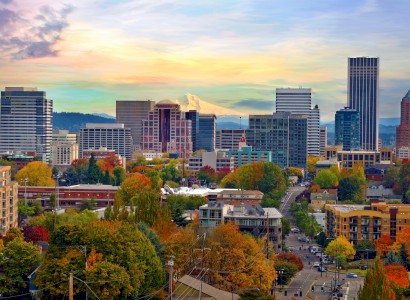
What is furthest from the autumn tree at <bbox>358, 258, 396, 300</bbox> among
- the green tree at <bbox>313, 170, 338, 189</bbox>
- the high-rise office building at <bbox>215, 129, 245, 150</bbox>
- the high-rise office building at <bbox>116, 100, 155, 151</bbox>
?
the high-rise office building at <bbox>116, 100, 155, 151</bbox>

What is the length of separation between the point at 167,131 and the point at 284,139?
4343 cm

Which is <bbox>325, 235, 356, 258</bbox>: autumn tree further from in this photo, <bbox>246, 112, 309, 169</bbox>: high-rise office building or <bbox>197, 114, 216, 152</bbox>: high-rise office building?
<bbox>197, 114, 216, 152</bbox>: high-rise office building

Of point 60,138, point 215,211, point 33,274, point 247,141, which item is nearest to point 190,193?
point 215,211

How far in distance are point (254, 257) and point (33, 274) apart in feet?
28.0

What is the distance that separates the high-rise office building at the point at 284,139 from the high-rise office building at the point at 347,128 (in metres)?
52.2

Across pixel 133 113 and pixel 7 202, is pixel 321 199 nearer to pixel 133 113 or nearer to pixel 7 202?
pixel 7 202

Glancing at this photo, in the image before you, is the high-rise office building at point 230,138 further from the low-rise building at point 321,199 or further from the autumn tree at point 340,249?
the autumn tree at point 340,249

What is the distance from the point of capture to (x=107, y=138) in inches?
6752

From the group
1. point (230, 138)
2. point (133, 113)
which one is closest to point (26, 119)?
point (230, 138)

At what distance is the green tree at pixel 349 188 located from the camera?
80.7m

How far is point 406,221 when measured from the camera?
5488 centimetres

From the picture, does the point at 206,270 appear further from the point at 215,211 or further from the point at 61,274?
the point at 215,211

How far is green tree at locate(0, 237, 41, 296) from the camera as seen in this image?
3528 centimetres

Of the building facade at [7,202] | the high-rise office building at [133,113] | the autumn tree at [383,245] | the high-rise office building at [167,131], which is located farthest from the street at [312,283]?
the high-rise office building at [133,113]
